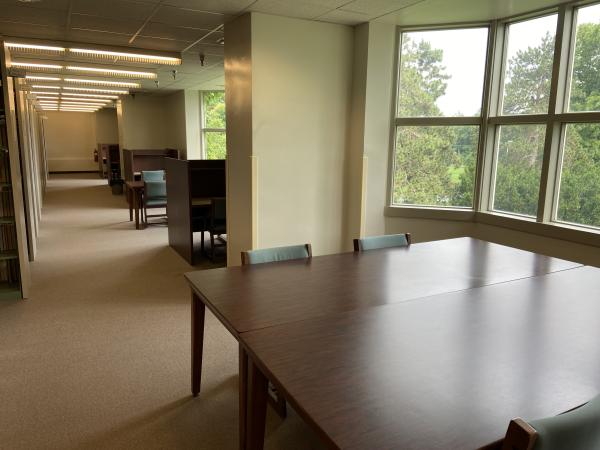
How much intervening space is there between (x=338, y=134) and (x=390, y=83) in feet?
2.44

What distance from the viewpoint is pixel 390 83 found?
4566 millimetres

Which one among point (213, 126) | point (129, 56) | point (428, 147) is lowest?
point (428, 147)

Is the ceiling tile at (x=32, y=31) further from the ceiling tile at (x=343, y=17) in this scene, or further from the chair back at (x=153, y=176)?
the chair back at (x=153, y=176)

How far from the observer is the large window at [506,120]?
3.75 metres

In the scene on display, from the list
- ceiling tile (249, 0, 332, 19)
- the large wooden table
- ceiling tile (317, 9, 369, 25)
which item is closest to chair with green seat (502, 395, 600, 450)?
the large wooden table

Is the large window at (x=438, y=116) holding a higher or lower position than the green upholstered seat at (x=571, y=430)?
higher

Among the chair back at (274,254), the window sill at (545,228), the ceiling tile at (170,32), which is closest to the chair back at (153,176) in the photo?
the ceiling tile at (170,32)

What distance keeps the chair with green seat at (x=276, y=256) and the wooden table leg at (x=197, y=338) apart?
0.33 m

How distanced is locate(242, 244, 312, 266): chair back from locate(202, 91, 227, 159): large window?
7505mm

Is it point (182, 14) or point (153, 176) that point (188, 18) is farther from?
point (153, 176)

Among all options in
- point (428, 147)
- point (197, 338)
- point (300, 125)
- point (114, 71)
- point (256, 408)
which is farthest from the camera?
point (114, 71)

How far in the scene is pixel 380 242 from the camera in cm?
299

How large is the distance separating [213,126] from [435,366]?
30.6ft

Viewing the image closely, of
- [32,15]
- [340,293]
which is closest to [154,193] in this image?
[32,15]
